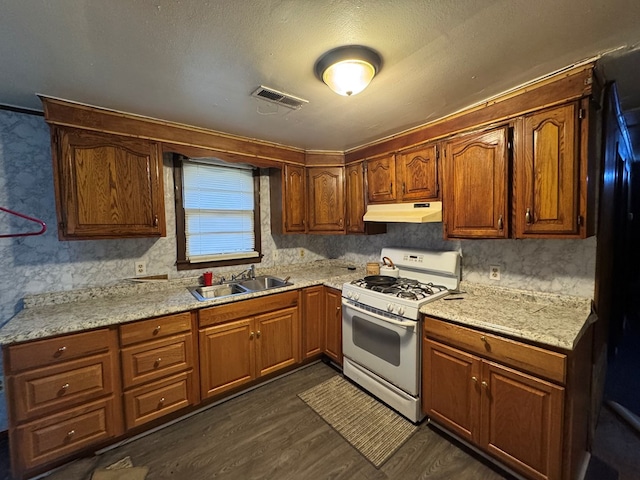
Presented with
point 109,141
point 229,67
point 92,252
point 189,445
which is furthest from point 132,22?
point 189,445

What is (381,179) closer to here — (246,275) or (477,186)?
(477,186)

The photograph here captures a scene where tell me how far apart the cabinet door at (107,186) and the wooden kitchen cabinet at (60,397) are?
2.35 feet

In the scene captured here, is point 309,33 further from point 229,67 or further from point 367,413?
point 367,413

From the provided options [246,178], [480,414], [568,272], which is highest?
[246,178]

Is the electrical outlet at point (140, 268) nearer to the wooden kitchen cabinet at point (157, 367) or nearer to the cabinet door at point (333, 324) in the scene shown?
the wooden kitchen cabinet at point (157, 367)

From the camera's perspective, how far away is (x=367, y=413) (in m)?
2.11

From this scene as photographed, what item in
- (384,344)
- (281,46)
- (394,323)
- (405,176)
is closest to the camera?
(281,46)

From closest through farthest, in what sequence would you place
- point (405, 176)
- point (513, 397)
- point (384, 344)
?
point (513, 397)
point (384, 344)
point (405, 176)

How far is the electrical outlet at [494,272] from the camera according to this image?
2.13m

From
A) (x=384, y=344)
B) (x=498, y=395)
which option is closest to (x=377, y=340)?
(x=384, y=344)

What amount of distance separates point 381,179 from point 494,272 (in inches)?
Answer: 49.6

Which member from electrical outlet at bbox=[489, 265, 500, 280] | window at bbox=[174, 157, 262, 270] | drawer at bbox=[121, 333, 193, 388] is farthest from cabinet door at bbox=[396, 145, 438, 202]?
drawer at bbox=[121, 333, 193, 388]

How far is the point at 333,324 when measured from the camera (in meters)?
2.69

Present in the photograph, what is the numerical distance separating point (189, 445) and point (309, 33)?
8.30 feet
